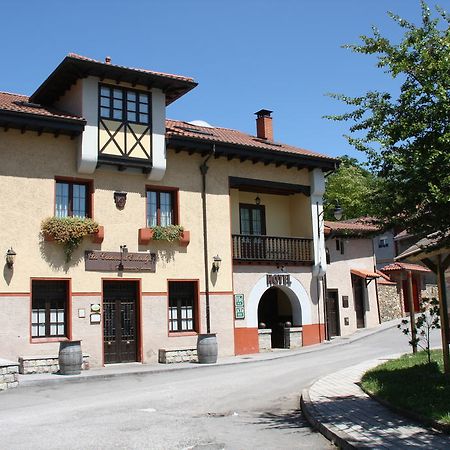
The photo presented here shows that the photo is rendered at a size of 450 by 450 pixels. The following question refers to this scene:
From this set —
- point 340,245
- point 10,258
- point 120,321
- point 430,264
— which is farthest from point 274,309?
point 430,264

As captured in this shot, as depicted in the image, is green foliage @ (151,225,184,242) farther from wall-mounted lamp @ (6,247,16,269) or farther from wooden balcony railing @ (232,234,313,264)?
wall-mounted lamp @ (6,247,16,269)

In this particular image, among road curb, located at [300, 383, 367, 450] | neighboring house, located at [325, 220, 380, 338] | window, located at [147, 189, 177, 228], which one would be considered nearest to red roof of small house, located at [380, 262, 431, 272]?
neighboring house, located at [325, 220, 380, 338]

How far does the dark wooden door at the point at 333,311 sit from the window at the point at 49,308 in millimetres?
12333

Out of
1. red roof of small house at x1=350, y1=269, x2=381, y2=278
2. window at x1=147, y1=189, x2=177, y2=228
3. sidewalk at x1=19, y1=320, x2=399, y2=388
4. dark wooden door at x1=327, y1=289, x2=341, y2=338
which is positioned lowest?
sidewalk at x1=19, y1=320, x2=399, y2=388

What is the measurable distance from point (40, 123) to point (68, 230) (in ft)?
10.2

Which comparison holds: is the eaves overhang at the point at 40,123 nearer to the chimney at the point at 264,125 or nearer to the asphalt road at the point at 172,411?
the asphalt road at the point at 172,411

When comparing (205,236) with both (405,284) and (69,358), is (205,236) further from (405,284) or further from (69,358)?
(405,284)

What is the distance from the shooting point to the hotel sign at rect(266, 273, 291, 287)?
21.6 meters

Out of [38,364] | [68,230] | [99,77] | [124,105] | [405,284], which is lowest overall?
[38,364]

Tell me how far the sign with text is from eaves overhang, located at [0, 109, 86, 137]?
25.4ft

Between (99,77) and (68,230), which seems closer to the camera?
(68,230)

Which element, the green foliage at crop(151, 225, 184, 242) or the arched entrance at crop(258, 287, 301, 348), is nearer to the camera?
the green foliage at crop(151, 225, 184, 242)

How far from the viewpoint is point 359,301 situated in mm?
27922

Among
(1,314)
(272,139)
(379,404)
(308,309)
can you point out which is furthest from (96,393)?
(272,139)
